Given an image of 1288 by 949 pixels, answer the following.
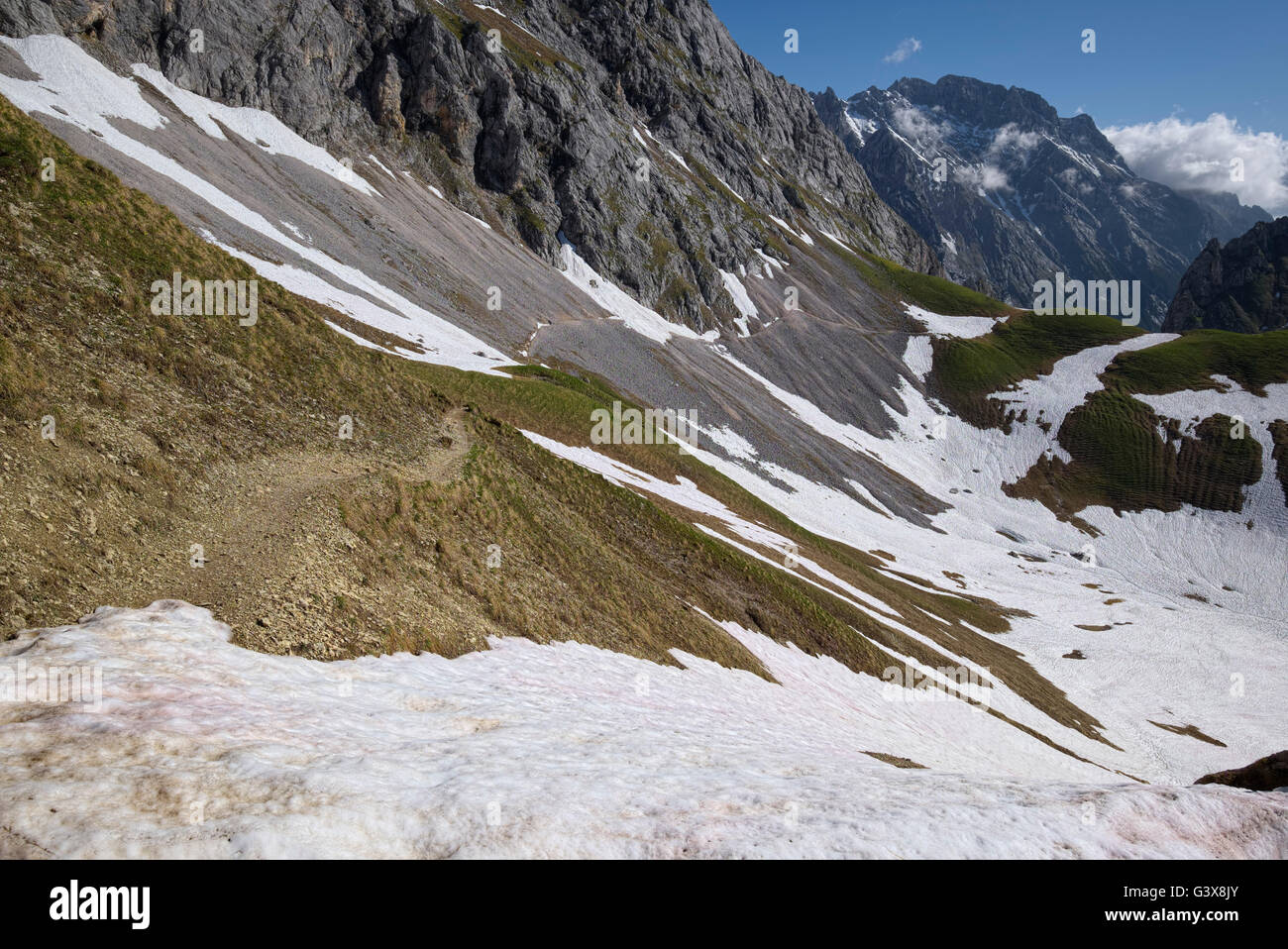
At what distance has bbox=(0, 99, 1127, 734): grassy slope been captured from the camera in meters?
13.2

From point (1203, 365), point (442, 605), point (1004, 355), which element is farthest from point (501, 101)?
point (1203, 365)

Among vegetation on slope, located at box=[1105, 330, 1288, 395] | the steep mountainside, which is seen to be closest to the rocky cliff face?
the steep mountainside

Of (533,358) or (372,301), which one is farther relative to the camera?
(533,358)

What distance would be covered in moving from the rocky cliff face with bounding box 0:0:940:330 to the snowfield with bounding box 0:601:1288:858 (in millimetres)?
115207

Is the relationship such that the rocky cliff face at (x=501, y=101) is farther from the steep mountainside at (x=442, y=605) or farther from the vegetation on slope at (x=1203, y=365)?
the vegetation on slope at (x=1203, y=365)

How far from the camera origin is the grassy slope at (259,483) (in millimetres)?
13172

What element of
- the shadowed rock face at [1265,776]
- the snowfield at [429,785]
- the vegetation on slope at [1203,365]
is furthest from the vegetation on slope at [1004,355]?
the snowfield at [429,785]

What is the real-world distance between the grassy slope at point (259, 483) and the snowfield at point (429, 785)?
147 cm

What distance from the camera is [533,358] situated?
8719cm
